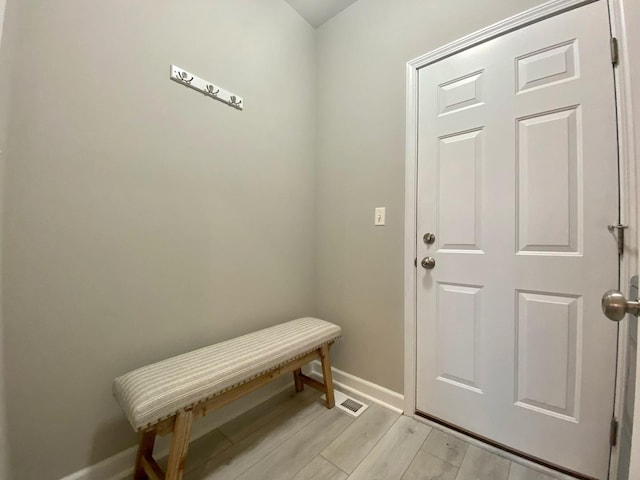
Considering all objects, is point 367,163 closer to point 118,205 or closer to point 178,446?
point 118,205

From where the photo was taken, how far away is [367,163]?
1678 mm

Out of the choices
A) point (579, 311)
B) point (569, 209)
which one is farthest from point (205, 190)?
point (579, 311)

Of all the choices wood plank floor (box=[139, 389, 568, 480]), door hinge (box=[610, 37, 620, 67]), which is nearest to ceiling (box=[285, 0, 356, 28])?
door hinge (box=[610, 37, 620, 67])

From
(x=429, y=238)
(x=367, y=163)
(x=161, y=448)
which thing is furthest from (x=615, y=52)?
(x=161, y=448)

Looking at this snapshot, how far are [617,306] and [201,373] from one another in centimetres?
124

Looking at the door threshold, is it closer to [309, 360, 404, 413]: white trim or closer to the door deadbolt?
[309, 360, 404, 413]: white trim

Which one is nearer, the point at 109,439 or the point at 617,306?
the point at 617,306

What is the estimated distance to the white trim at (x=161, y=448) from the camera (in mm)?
1015

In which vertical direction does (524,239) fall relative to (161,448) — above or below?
above

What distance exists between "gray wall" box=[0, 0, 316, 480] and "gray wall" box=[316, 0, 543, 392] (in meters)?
0.49

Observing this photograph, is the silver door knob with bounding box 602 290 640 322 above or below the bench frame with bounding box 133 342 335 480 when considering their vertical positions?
above

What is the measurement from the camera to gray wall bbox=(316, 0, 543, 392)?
4.97ft

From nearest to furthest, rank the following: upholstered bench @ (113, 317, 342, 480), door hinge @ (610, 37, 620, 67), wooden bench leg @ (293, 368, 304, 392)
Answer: upholstered bench @ (113, 317, 342, 480) < door hinge @ (610, 37, 620, 67) < wooden bench leg @ (293, 368, 304, 392)

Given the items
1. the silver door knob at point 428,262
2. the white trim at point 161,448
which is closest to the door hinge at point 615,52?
the silver door knob at point 428,262
